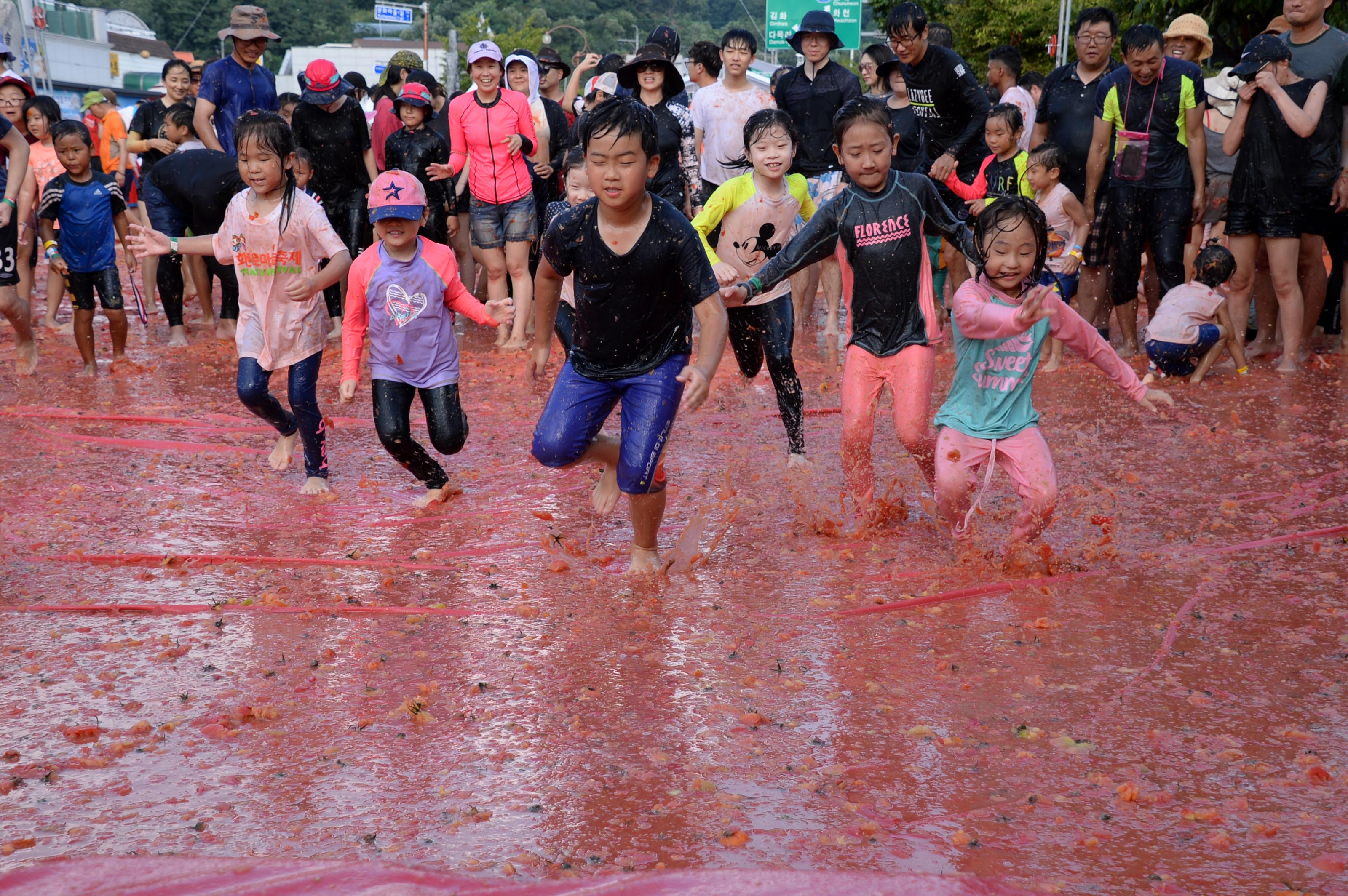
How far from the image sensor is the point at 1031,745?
3562 millimetres

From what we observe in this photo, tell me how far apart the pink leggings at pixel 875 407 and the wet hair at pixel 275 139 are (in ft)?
10.2

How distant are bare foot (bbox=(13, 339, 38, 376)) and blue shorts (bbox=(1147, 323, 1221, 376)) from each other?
8565 millimetres

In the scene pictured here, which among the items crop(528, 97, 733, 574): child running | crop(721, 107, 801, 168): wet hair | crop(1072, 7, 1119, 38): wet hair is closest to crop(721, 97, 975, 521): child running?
crop(528, 97, 733, 574): child running

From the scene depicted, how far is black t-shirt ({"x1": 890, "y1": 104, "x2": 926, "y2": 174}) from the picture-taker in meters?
10.0

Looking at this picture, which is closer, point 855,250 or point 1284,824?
point 1284,824

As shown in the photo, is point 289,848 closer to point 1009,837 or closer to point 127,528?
point 1009,837

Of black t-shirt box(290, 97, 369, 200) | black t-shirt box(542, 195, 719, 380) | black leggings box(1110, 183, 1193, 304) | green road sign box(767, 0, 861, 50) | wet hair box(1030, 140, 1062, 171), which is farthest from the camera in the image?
green road sign box(767, 0, 861, 50)

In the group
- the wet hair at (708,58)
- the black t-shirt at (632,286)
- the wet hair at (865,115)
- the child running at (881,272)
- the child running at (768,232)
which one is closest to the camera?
the black t-shirt at (632,286)

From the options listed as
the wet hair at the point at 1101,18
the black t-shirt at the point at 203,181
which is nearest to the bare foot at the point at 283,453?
the black t-shirt at the point at 203,181

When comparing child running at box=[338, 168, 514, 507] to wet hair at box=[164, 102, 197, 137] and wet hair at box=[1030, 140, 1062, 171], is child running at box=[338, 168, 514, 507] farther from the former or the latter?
wet hair at box=[164, 102, 197, 137]

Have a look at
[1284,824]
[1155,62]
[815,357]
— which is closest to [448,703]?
[1284,824]

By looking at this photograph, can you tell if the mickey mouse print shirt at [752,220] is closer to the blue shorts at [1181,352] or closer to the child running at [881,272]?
the child running at [881,272]

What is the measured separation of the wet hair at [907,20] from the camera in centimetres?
926

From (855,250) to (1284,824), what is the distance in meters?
3.28
